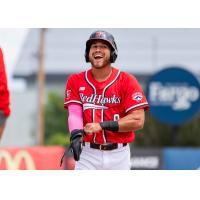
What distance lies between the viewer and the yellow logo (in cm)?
1596

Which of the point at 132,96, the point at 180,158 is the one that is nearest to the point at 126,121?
the point at 132,96

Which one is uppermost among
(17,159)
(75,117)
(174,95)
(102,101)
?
(174,95)

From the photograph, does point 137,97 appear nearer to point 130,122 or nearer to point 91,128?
point 130,122

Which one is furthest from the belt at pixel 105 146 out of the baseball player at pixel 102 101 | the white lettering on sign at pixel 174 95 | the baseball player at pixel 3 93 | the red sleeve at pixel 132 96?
the white lettering on sign at pixel 174 95

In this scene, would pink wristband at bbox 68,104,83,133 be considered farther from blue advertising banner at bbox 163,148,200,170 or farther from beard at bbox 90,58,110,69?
blue advertising banner at bbox 163,148,200,170

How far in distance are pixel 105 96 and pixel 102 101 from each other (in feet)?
0.20

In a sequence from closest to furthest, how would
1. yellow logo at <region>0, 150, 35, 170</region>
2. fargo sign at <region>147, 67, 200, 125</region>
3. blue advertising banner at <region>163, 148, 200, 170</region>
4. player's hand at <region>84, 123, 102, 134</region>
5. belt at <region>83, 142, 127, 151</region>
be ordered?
player's hand at <region>84, 123, 102, 134</region>, belt at <region>83, 142, 127, 151</region>, yellow logo at <region>0, 150, 35, 170</region>, fargo sign at <region>147, 67, 200, 125</region>, blue advertising banner at <region>163, 148, 200, 170</region>

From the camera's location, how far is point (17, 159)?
642 inches

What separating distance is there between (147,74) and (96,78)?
221ft

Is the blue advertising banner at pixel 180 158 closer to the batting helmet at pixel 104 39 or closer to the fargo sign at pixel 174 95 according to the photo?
the fargo sign at pixel 174 95

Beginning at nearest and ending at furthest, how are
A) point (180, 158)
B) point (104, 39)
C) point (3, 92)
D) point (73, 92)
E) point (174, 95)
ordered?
point (3, 92) → point (104, 39) → point (73, 92) → point (174, 95) → point (180, 158)

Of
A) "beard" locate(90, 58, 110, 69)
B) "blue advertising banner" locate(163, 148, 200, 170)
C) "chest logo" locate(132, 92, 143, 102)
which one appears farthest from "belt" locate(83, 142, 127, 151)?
"blue advertising banner" locate(163, 148, 200, 170)

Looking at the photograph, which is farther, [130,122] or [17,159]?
[17,159]

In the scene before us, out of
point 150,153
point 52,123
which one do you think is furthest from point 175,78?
point 52,123
